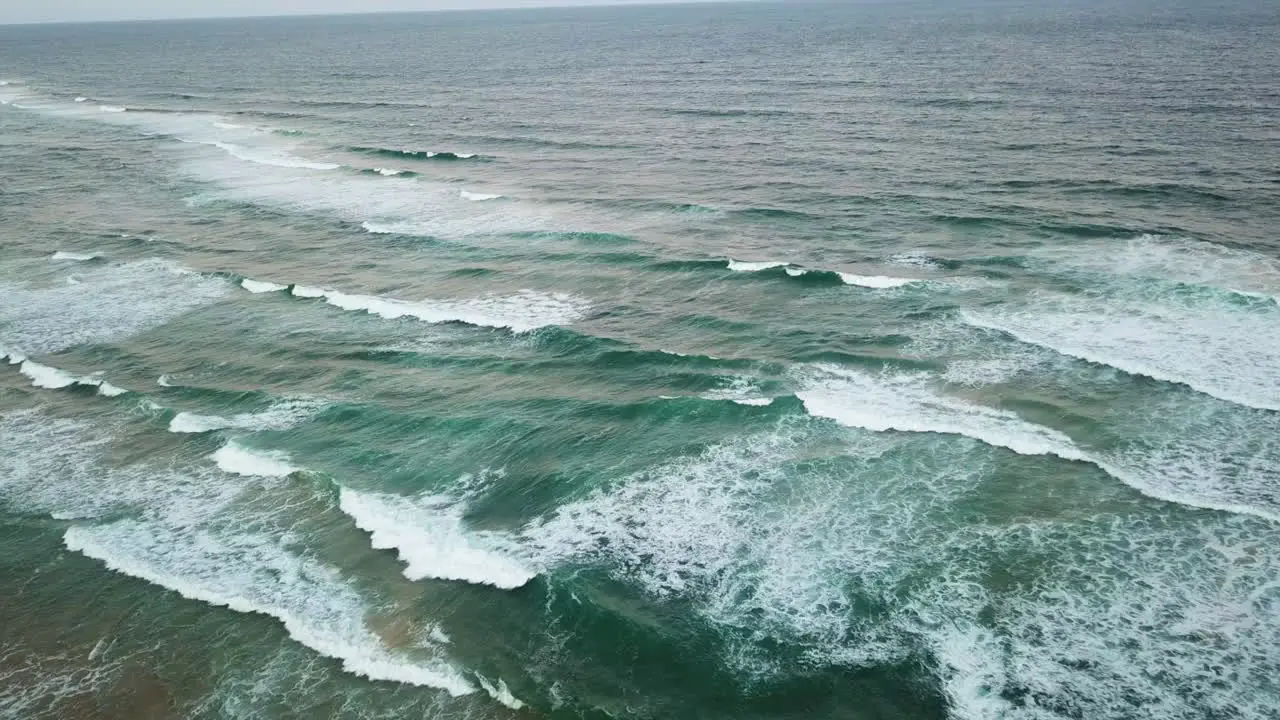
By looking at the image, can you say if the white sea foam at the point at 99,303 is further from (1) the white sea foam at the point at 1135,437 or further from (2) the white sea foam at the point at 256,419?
(1) the white sea foam at the point at 1135,437

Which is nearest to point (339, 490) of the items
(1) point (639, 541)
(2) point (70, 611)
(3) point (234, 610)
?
(3) point (234, 610)

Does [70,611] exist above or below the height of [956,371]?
below

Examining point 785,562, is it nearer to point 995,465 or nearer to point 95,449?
point 995,465

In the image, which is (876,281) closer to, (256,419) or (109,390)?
(256,419)

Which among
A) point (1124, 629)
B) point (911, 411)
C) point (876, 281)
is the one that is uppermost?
point (876, 281)

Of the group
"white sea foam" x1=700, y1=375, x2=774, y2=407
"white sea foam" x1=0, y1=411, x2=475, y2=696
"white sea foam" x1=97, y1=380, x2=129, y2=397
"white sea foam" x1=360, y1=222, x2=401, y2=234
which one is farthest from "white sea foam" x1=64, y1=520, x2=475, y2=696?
"white sea foam" x1=360, y1=222, x2=401, y2=234

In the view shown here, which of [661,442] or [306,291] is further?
[306,291]

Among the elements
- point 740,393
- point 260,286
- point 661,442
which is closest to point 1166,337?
point 740,393
